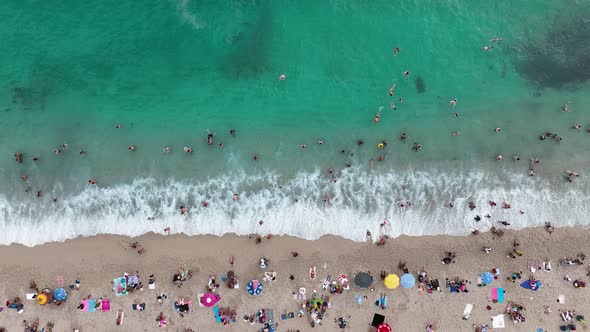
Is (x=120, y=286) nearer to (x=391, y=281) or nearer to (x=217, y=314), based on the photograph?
(x=217, y=314)

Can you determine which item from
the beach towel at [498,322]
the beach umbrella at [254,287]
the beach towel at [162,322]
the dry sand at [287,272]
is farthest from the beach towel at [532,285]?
the beach towel at [162,322]

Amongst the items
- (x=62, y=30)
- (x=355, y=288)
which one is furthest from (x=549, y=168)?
(x=62, y=30)

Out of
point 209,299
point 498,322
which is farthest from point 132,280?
point 498,322

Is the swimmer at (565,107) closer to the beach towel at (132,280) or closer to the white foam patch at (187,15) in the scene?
the white foam patch at (187,15)

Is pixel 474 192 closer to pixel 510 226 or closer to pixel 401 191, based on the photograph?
pixel 510 226

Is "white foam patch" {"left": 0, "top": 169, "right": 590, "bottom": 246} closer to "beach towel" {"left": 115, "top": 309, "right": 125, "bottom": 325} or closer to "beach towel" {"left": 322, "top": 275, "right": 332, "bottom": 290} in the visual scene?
"beach towel" {"left": 322, "top": 275, "right": 332, "bottom": 290}

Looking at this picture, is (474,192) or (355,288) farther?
(474,192)

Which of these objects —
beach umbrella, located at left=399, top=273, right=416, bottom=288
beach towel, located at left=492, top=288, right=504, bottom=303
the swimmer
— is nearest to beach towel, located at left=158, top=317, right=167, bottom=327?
beach umbrella, located at left=399, top=273, right=416, bottom=288
